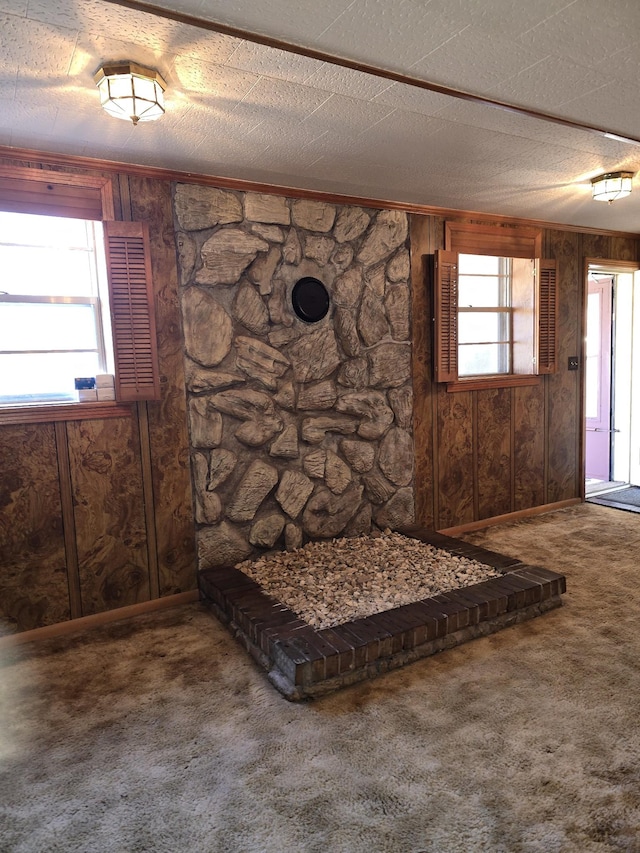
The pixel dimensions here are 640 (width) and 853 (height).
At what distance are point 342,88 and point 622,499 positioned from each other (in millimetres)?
4481

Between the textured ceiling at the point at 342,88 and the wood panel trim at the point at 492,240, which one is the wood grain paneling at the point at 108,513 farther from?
the wood panel trim at the point at 492,240

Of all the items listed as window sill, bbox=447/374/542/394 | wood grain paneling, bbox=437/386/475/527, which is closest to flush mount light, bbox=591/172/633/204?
window sill, bbox=447/374/542/394

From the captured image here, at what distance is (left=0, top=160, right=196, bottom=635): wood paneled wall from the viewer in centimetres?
279

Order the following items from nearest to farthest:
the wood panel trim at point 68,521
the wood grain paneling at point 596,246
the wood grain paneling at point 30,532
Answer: the wood grain paneling at point 30,532 < the wood panel trim at point 68,521 < the wood grain paneling at point 596,246

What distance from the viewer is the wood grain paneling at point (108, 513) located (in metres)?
2.94

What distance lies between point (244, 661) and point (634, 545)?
2930 mm

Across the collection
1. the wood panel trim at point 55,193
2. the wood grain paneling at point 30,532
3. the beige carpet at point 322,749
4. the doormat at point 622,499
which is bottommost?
the beige carpet at point 322,749

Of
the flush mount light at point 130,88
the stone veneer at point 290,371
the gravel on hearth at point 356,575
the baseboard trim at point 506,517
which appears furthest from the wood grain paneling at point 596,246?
the flush mount light at point 130,88

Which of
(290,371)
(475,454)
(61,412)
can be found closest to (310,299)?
(290,371)

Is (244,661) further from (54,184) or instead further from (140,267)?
(54,184)

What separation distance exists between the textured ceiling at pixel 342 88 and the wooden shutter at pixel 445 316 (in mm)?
708

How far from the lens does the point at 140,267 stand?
294 centimetres

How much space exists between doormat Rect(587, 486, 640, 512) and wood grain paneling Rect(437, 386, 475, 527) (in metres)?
1.53

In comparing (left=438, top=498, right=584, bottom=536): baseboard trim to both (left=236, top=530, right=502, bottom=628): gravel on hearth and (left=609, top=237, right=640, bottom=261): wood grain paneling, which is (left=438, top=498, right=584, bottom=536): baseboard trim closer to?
(left=236, top=530, right=502, bottom=628): gravel on hearth
